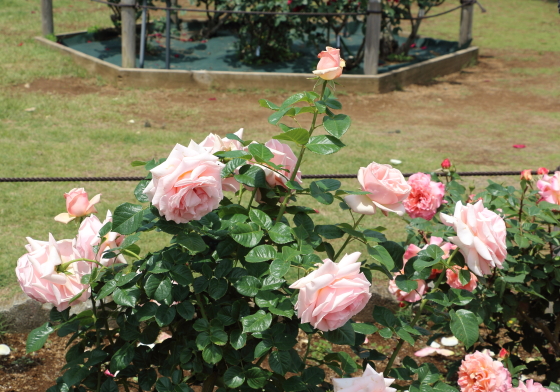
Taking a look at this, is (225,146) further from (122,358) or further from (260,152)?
(122,358)

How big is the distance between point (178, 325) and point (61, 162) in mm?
3929

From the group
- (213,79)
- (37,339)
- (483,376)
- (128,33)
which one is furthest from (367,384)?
(128,33)

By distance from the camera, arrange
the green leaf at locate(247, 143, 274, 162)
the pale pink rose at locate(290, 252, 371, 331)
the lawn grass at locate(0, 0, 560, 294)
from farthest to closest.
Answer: the lawn grass at locate(0, 0, 560, 294), the green leaf at locate(247, 143, 274, 162), the pale pink rose at locate(290, 252, 371, 331)

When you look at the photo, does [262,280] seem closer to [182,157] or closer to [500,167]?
[182,157]

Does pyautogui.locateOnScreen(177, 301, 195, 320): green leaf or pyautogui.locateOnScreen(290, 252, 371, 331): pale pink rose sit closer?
pyautogui.locateOnScreen(290, 252, 371, 331): pale pink rose

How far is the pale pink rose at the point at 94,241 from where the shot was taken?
1491mm

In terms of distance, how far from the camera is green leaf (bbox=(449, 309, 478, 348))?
1443 millimetres

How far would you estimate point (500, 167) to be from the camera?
223 inches

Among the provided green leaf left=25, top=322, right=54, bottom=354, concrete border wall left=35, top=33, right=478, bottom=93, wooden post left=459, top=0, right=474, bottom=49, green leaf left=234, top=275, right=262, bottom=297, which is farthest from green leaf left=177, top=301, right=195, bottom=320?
wooden post left=459, top=0, right=474, bottom=49

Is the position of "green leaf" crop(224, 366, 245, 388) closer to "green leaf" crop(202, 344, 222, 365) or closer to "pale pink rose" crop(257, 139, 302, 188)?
"green leaf" crop(202, 344, 222, 365)

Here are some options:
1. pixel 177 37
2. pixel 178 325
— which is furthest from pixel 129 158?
pixel 177 37

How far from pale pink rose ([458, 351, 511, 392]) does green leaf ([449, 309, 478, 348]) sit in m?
0.22

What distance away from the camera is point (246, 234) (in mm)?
1394

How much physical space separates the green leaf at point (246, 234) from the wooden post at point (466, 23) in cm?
922
